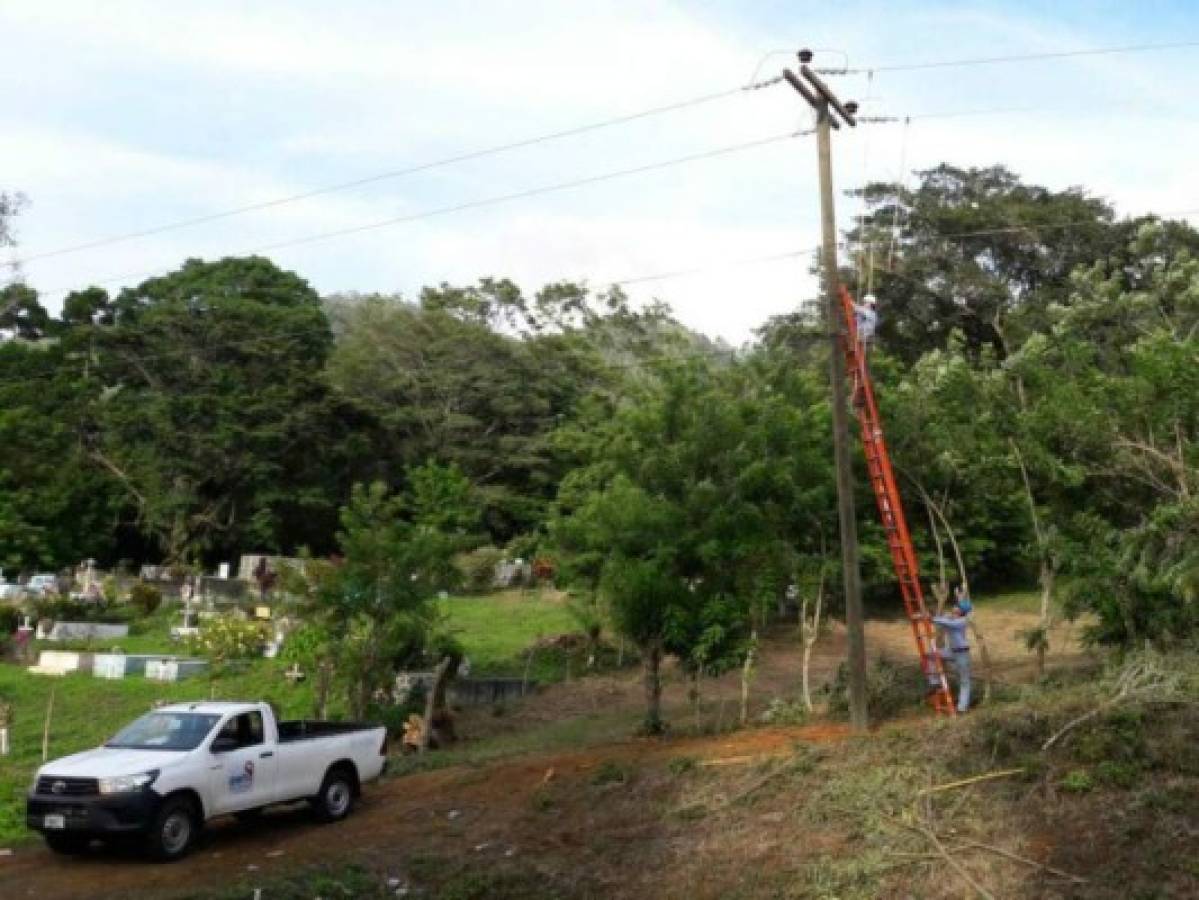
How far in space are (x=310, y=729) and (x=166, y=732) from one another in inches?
82.3

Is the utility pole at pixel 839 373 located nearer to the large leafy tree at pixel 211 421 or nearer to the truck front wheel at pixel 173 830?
the truck front wheel at pixel 173 830

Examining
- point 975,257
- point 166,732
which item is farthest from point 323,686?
point 975,257

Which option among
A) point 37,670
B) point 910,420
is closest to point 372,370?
point 37,670

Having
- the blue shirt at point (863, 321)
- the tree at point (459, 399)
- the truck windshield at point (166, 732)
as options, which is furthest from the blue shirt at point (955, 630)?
the tree at point (459, 399)

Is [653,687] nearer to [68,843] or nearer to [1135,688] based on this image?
[1135,688]

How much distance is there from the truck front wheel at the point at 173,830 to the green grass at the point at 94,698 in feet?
29.5

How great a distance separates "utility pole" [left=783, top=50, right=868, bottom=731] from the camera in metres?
16.4

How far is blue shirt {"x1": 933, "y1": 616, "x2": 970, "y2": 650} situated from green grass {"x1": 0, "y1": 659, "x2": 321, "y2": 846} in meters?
13.8

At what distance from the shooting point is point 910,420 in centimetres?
1994

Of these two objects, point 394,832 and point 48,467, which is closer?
point 394,832

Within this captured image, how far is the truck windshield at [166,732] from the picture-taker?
14562 millimetres

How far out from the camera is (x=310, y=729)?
16406 millimetres

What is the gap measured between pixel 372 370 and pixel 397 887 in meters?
43.3

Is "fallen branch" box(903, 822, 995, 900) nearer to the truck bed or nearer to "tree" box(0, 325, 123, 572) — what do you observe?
the truck bed
